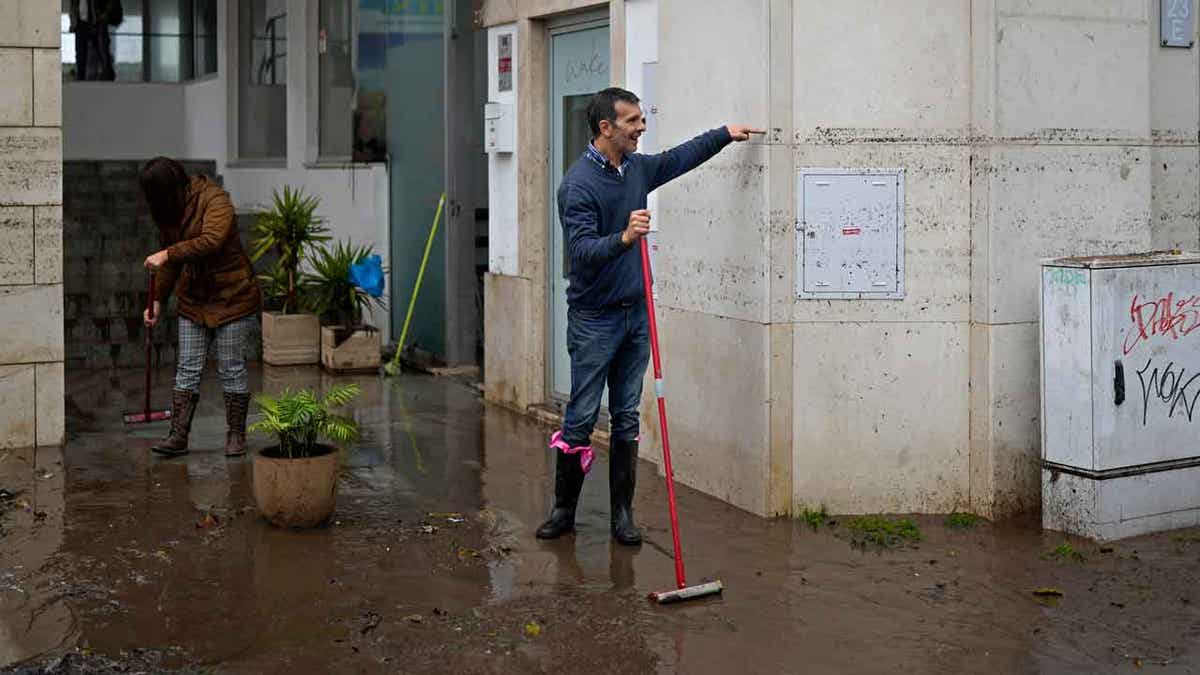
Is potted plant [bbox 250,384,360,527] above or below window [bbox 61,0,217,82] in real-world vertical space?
below

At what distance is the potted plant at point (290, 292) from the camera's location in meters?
13.8

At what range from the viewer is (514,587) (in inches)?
269

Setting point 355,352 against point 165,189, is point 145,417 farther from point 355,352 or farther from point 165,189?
point 355,352

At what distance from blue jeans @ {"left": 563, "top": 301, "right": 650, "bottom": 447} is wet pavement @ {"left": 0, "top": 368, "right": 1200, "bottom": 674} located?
1.86 feet

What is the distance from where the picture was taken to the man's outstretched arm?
25.4 ft

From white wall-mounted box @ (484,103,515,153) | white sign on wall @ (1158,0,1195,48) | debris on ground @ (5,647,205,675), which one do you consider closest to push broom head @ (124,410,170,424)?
white wall-mounted box @ (484,103,515,153)

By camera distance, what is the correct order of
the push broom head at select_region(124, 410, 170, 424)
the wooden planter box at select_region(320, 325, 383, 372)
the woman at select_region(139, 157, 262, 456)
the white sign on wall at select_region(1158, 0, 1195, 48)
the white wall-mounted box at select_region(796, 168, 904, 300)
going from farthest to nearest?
the wooden planter box at select_region(320, 325, 383, 372)
the push broom head at select_region(124, 410, 170, 424)
the woman at select_region(139, 157, 262, 456)
the white sign on wall at select_region(1158, 0, 1195, 48)
the white wall-mounted box at select_region(796, 168, 904, 300)

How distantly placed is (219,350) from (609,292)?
318cm

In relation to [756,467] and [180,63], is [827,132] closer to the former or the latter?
[756,467]

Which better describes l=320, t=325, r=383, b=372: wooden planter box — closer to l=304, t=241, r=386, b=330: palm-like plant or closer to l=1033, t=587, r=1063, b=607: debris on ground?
l=304, t=241, r=386, b=330: palm-like plant

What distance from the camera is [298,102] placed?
16.5 meters

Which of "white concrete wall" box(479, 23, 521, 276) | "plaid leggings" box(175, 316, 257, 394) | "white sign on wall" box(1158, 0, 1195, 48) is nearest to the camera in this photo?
"white sign on wall" box(1158, 0, 1195, 48)

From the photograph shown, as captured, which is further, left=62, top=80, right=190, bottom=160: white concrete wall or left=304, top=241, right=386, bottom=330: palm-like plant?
left=62, top=80, right=190, bottom=160: white concrete wall

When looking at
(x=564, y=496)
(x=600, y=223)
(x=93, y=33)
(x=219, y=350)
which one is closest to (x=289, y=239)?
(x=219, y=350)
